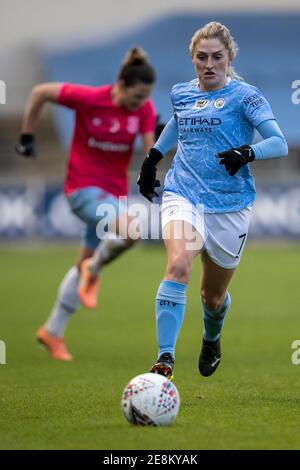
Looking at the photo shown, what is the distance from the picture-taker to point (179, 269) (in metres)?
6.31

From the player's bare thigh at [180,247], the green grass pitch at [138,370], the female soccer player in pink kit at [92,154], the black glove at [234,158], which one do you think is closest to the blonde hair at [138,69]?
the female soccer player in pink kit at [92,154]

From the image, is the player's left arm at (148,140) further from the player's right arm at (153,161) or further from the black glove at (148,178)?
the black glove at (148,178)

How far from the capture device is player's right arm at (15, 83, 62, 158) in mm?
10172

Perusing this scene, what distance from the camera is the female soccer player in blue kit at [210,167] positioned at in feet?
21.0

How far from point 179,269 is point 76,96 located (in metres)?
4.22

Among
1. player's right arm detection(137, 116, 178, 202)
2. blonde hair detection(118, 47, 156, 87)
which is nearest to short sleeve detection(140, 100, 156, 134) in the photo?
blonde hair detection(118, 47, 156, 87)

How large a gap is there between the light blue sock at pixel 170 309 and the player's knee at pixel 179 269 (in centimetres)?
3

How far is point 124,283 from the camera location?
61.6 feet

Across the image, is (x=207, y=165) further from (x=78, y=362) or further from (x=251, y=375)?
(x=78, y=362)

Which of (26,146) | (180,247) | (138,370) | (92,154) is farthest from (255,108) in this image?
(26,146)

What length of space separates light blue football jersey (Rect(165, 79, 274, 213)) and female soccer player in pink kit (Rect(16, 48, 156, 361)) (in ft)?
10.7

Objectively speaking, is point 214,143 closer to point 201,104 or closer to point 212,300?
point 201,104
